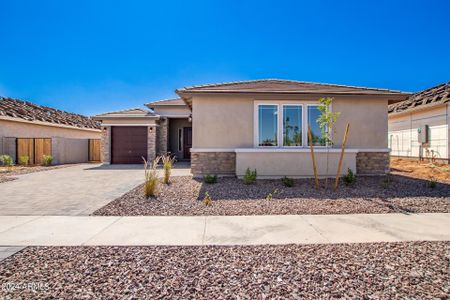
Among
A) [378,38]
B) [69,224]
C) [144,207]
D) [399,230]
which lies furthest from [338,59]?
[69,224]

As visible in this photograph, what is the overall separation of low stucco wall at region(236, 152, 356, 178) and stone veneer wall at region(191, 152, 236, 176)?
0.51 meters

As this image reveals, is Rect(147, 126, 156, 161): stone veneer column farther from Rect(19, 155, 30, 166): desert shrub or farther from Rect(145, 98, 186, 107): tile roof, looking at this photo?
Rect(19, 155, 30, 166): desert shrub

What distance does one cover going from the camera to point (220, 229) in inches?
175

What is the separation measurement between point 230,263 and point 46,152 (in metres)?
19.6

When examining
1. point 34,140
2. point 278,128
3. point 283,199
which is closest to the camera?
point 283,199

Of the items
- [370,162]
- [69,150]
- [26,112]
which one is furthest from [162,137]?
[370,162]

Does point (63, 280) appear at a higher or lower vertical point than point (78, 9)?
lower

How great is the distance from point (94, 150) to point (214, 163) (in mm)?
15621

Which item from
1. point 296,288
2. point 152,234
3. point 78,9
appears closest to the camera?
point 296,288

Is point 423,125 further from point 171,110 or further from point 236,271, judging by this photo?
point 236,271

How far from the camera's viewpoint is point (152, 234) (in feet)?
13.8

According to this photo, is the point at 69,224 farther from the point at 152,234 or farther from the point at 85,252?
the point at 152,234

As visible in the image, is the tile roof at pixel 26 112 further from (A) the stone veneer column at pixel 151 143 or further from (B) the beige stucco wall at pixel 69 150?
(A) the stone veneer column at pixel 151 143

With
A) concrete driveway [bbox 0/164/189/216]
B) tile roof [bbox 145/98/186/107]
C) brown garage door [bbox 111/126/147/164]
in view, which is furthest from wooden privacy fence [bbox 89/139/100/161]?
concrete driveway [bbox 0/164/189/216]
